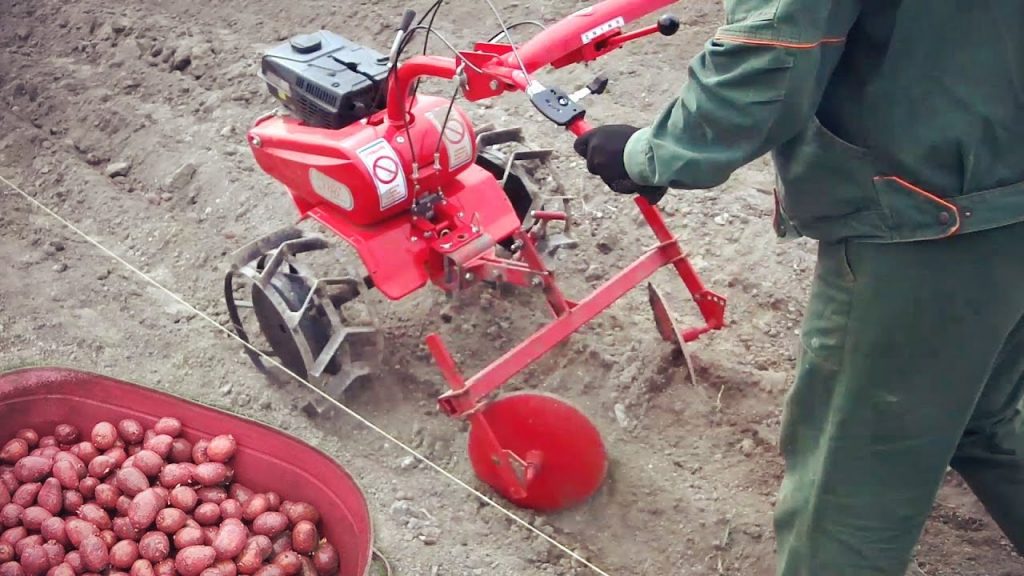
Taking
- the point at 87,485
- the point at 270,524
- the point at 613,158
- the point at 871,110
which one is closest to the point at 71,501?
the point at 87,485

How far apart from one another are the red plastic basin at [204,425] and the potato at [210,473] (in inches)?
2.4

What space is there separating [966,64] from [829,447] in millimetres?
788

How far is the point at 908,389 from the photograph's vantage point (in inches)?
73.7

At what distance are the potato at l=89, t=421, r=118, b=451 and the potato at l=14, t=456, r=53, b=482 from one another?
119mm

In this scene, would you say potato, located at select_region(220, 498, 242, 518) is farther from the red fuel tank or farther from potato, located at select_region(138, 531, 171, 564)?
the red fuel tank

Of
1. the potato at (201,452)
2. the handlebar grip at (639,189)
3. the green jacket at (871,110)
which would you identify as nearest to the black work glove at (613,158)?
the handlebar grip at (639,189)

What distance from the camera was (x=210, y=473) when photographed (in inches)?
97.5

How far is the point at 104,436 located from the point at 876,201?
194 centimetres

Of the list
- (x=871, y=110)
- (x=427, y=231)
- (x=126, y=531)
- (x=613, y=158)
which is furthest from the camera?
(x=427, y=231)

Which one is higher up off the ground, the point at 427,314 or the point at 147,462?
the point at 147,462

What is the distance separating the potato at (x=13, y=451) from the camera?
253cm

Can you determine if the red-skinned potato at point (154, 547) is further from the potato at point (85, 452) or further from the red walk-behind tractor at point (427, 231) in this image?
the red walk-behind tractor at point (427, 231)

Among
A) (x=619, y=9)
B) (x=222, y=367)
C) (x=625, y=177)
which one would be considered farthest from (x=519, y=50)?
(x=222, y=367)

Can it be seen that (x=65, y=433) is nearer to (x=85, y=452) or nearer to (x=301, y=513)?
(x=85, y=452)
